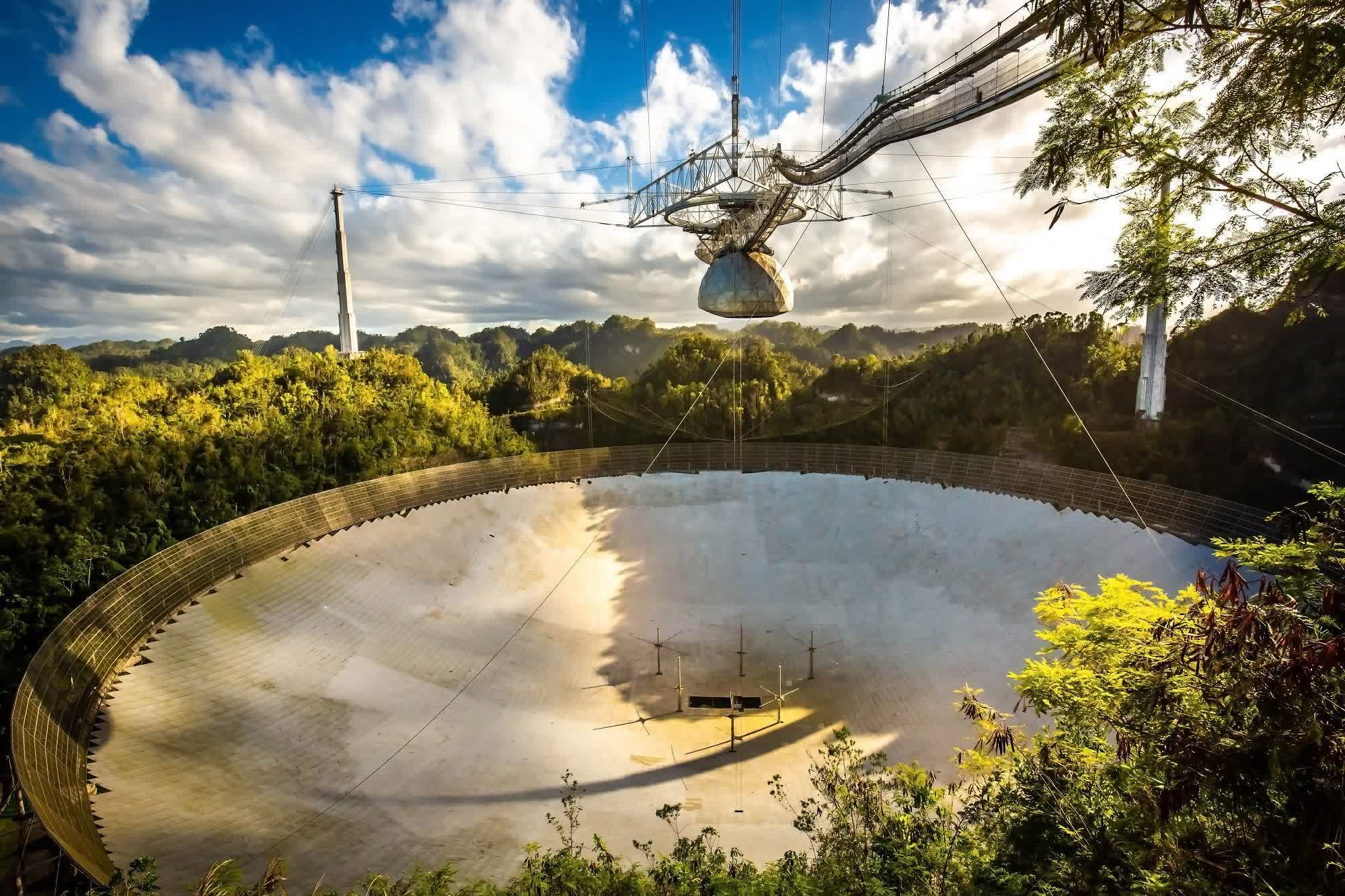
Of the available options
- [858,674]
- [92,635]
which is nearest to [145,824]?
[92,635]

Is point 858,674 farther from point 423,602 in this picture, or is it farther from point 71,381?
point 71,381

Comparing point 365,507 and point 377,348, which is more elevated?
point 377,348

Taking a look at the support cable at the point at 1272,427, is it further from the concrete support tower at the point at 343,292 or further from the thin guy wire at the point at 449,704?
the concrete support tower at the point at 343,292

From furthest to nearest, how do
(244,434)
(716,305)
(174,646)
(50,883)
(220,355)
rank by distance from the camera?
1. (220,355)
2. (244,434)
3. (716,305)
4. (174,646)
5. (50,883)

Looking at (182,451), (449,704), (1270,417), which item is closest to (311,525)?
(449,704)

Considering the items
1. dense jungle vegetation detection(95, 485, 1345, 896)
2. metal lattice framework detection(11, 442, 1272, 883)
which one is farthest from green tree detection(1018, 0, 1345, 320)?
metal lattice framework detection(11, 442, 1272, 883)
